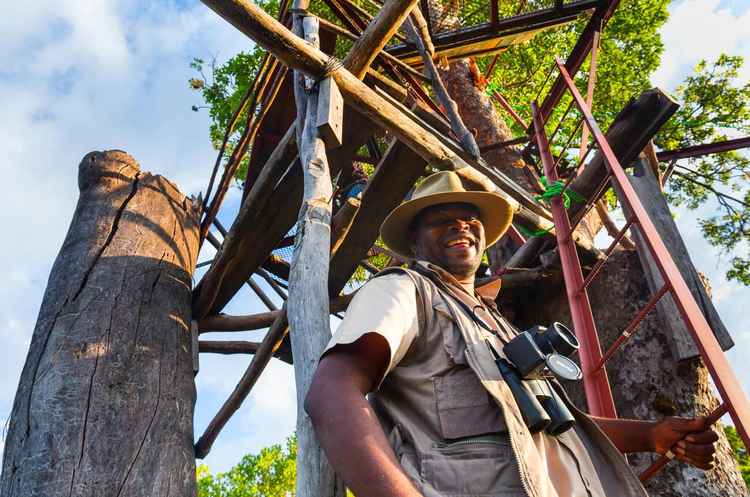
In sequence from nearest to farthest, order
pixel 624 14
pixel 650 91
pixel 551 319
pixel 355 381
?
pixel 355 381 → pixel 650 91 → pixel 551 319 → pixel 624 14

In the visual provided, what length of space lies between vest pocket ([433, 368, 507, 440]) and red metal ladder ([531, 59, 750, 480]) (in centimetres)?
84

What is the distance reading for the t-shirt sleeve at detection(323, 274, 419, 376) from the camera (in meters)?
1.52

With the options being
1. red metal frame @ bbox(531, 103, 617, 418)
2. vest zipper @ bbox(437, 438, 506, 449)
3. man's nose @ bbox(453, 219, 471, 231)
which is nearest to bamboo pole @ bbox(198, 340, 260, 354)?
red metal frame @ bbox(531, 103, 617, 418)

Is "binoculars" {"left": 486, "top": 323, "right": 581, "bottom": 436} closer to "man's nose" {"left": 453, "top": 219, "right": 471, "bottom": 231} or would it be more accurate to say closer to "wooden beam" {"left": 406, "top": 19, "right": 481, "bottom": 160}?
"man's nose" {"left": 453, "top": 219, "right": 471, "bottom": 231}

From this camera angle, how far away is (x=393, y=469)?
1248mm

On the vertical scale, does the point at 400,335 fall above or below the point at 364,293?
below

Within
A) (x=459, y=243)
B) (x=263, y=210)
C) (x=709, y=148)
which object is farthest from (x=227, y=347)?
(x=709, y=148)

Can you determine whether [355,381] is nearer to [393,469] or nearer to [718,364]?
[393,469]

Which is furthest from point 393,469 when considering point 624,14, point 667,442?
point 624,14

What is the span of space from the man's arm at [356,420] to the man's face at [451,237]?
75cm

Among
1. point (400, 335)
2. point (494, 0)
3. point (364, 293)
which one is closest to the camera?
point (400, 335)

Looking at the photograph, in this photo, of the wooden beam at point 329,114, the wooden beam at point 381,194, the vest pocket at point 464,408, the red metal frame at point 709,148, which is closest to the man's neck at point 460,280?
the vest pocket at point 464,408

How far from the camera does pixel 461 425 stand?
150cm

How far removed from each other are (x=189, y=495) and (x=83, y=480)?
0.55 m
